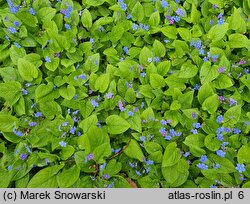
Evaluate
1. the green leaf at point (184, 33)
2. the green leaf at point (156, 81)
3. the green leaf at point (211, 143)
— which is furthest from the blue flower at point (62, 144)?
the green leaf at point (184, 33)

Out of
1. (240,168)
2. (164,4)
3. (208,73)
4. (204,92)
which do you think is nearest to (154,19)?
(164,4)

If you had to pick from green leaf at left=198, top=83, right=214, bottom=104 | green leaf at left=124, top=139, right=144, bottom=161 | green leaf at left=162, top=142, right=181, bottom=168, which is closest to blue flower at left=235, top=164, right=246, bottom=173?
green leaf at left=162, top=142, right=181, bottom=168

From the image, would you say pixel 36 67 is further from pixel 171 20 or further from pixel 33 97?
pixel 171 20

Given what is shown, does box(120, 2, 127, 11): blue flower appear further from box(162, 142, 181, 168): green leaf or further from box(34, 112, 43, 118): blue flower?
box(162, 142, 181, 168): green leaf

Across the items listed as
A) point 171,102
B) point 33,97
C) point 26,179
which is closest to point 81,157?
point 26,179
